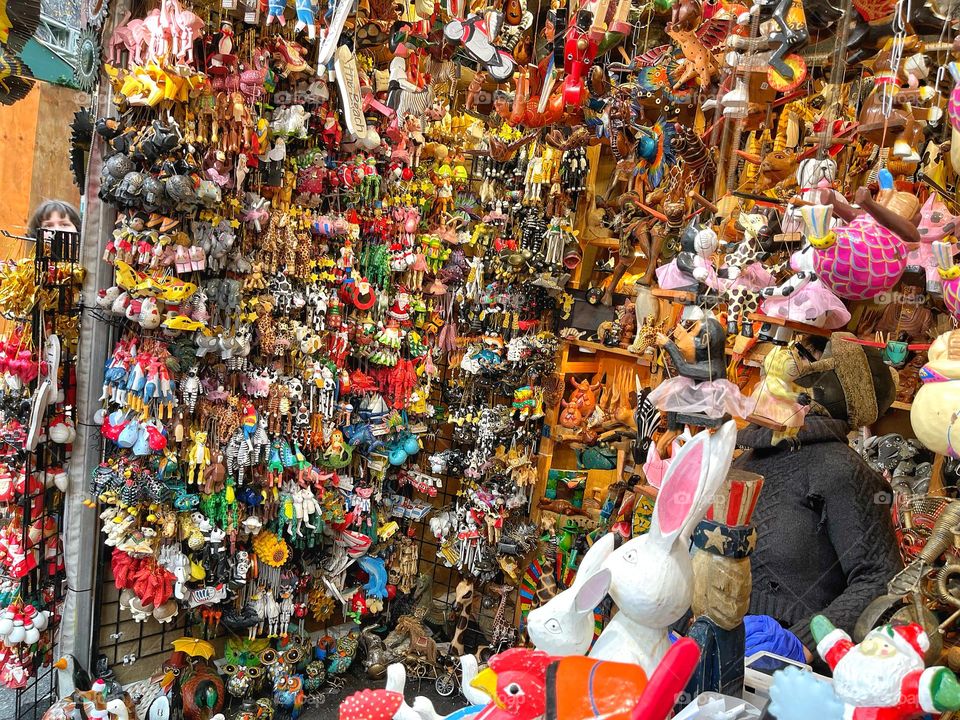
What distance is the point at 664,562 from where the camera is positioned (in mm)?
1119

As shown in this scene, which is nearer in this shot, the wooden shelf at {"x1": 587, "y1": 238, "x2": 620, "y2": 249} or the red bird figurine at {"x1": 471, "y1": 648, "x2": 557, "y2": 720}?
the red bird figurine at {"x1": 471, "y1": 648, "x2": 557, "y2": 720}

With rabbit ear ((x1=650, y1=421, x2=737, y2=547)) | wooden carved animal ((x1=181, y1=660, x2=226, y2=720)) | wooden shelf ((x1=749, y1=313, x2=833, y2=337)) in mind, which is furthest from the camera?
wooden carved animal ((x1=181, y1=660, x2=226, y2=720))

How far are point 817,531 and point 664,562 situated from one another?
0.85m

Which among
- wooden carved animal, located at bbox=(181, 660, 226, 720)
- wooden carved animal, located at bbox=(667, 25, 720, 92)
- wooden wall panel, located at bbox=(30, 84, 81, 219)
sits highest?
wooden carved animal, located at bbox=(667, 25, 720, 92)

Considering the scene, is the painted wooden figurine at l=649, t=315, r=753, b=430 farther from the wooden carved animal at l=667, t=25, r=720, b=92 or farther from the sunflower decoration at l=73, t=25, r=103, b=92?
the sunflower decoration at l=73, t=25, r=103, b=92

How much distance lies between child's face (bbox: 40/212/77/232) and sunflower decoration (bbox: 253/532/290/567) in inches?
55.5

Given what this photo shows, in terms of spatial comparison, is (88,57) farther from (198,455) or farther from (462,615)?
(462,615)

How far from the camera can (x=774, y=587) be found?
179 centimetres

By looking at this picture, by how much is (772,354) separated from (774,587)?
641 millimetres

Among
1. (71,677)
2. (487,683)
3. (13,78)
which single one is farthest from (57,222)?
(487,683)

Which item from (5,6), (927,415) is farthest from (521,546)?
(5,6)

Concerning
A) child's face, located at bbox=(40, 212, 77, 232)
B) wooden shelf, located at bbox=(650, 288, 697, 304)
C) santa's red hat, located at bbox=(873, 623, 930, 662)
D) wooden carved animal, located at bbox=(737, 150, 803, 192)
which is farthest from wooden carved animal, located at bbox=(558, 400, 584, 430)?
santa's red hat, located at bbox=(873, 623, 930, 662)

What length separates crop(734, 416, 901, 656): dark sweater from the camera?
5.44ft

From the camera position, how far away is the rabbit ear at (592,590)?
45.5 inches
